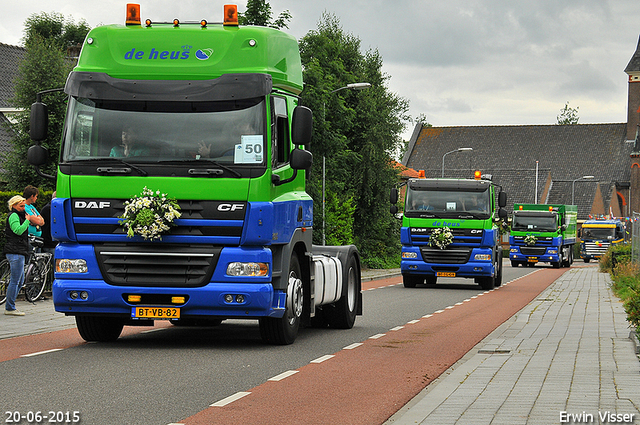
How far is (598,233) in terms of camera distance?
70.4 meters

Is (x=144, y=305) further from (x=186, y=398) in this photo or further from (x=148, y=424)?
(x=148, y=424)

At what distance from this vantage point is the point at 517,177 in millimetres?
103312

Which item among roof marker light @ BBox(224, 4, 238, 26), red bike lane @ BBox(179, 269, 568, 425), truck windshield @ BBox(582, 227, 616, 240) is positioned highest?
roof marker light @ BBox(224, 4, 238, 26)

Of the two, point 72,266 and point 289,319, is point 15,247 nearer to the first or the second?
point 72,266

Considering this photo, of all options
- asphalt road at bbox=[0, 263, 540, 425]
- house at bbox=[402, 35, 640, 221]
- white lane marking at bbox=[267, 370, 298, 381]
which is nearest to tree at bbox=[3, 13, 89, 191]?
asphalt road at bbox=[0, 263, 540, 425]

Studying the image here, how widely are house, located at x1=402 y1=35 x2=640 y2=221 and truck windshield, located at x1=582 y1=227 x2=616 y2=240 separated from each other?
86.5 feet

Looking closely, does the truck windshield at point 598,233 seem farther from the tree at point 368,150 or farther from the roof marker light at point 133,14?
the roof marker light at point 133,14

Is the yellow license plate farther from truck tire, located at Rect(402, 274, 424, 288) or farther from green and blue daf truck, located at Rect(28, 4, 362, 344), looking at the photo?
truck tire, located at Rect(402, 274, 424, 288)

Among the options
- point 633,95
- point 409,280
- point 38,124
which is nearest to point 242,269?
point 38,124

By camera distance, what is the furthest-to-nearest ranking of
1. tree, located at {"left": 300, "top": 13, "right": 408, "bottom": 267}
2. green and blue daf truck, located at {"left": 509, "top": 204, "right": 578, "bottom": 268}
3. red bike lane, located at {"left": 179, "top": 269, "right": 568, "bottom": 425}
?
1. green and blue daf truck, located at {"left": 509, "top": 204, "right": 578, "bottom": 268}
2. tree, located at {"left": 300, "top": 13, "right": 408, "bottom": 267}
3. red bike lane, located at {"left": 179, "top": 269, "right": 568, "bottom": 425}

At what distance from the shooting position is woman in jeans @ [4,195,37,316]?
14.9 metres

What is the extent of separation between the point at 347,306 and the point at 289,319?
9.32 feet

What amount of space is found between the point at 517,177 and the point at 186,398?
324 feet

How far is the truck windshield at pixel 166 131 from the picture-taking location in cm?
1056
